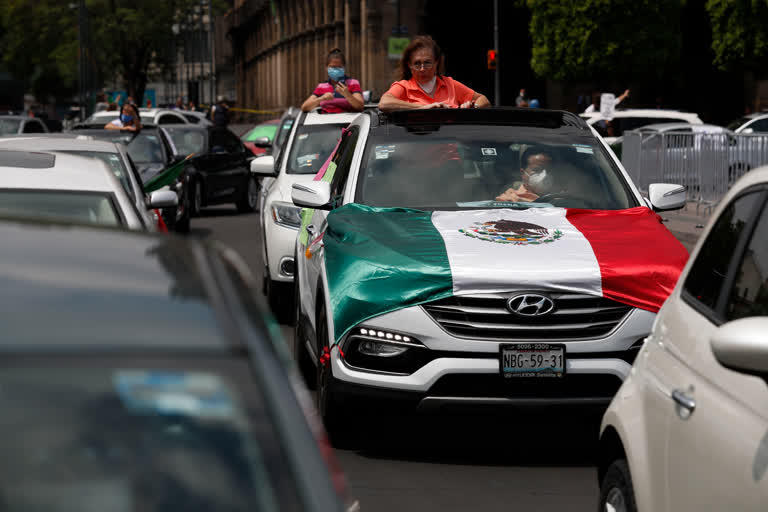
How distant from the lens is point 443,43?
2589 inches

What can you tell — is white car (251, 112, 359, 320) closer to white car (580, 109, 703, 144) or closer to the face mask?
the face mask

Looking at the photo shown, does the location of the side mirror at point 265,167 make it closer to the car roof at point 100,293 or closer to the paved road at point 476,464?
the paved road at point 476,464

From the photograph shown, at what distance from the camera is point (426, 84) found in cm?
959

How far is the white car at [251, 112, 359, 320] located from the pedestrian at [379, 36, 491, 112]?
1.70 m

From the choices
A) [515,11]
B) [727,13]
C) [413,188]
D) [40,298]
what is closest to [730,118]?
[515,11]

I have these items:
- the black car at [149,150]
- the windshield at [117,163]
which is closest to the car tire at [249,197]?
the black car at [149,150]

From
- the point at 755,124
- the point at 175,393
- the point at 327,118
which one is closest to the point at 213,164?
the point at 327,118

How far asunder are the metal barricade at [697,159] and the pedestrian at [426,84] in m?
9.09

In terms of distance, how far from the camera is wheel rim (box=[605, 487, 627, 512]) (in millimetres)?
4027

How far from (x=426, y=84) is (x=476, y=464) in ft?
13.1

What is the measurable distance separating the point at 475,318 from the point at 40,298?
4010mm

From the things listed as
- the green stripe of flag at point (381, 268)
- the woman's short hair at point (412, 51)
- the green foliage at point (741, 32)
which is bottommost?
the green stripe of flag at point (381, 268)

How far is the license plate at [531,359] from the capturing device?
5957 millimetres

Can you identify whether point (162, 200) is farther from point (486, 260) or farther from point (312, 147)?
point (312, 147)
